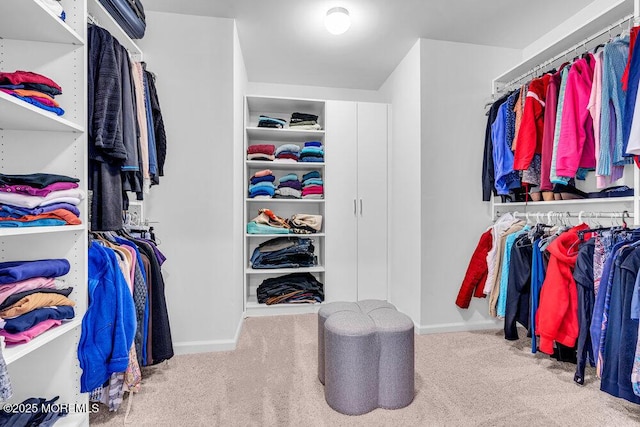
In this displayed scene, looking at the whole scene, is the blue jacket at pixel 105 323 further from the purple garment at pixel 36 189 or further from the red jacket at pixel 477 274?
the red jacket at pixel 477 274

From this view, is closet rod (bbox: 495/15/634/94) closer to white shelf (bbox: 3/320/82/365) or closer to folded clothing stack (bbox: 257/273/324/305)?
folded clothing stack (bbox: 257/273/324/305)

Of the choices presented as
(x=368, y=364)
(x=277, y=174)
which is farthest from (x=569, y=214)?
(x=277, y=174)

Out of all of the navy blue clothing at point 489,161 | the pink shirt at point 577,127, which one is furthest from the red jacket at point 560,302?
the navy blue clothing at point 489,161

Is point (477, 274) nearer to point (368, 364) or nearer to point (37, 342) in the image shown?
point (368, 364)

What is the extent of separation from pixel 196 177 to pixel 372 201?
1.71 meters

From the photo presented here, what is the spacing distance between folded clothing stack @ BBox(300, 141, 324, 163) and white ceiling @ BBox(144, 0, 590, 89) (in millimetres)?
793

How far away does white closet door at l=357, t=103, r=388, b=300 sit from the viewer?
321cm

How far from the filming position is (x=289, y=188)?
3.18 metres

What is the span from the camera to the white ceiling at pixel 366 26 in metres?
2.23

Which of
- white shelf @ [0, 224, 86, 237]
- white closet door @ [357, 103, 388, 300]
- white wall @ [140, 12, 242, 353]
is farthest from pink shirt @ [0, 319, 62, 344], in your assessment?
white closet door @ [357, 103, 388, 300]

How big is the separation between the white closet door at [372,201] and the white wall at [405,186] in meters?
0.08

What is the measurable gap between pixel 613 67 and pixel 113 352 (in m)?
2.89

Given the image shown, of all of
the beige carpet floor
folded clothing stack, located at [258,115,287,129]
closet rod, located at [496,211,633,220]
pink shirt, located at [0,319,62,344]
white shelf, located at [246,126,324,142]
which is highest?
folded clothing stack, located at [258,115,287,129]

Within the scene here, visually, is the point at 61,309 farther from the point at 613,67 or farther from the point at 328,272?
the point at 613,67
